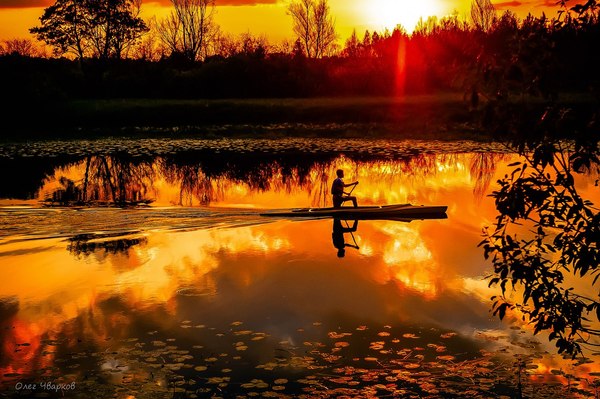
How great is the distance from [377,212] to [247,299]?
30.8ft

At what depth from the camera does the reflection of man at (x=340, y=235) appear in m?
19.0

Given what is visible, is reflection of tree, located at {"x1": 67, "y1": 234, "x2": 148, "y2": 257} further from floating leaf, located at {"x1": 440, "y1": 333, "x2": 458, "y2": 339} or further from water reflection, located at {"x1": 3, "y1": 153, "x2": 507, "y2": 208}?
floating leaf, located at {"x1": 440, "y1": 333, "x2": 458, "y2": 339}

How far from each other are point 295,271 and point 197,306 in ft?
11.5

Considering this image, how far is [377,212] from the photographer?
22578 millimetres

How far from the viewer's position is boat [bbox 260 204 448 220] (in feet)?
73.7

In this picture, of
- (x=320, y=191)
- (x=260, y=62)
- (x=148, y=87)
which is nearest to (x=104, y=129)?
(x=148, y=87)

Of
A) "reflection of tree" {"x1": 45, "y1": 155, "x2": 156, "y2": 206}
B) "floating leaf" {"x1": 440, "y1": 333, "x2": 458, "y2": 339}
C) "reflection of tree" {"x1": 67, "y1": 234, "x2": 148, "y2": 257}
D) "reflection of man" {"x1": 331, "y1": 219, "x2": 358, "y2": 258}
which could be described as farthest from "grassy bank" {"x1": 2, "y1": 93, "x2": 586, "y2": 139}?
"floating leaf" {"x1": 440, "y1": 333, "x2": 458, "y2": 339}

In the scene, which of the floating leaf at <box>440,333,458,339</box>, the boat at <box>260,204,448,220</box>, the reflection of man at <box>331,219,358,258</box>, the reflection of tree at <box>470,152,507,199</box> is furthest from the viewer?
the reflection of tree at <box>470,152,507,199</box>

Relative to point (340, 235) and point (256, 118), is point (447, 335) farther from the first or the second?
point (256, 118)

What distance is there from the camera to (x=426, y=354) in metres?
10.8

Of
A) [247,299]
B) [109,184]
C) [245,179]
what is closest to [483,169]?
[245,179]

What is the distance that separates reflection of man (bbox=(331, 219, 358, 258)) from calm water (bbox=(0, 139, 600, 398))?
0.74ft

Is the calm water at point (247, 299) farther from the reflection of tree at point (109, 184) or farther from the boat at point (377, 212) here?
the boat at point (377, 212)

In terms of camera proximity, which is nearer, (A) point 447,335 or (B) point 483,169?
(A) point 447,335
